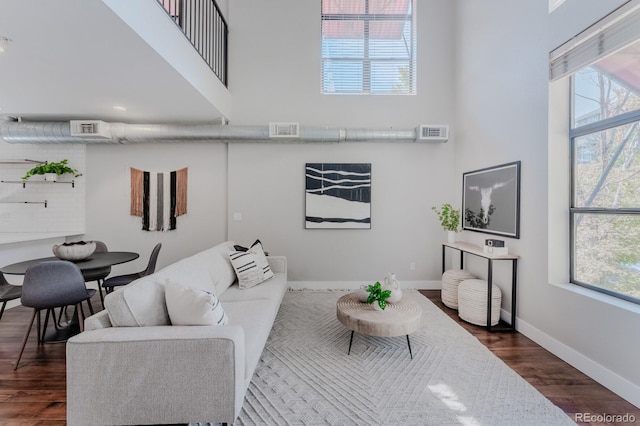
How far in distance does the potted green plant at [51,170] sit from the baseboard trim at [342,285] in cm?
385

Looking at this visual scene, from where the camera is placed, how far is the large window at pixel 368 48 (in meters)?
4.48

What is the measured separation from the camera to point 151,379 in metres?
1.50

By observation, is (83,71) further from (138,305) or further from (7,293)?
(138,305)

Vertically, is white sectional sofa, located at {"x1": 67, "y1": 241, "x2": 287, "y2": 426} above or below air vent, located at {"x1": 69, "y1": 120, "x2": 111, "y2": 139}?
below

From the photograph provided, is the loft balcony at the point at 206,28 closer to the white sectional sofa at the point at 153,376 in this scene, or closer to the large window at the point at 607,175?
the white sectional sofa at the point at 153,376

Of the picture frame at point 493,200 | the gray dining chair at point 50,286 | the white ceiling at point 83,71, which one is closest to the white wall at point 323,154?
the picture frame at point 493,200

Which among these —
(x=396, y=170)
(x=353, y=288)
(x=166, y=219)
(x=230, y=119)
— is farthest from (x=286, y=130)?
(x=353, y=288)

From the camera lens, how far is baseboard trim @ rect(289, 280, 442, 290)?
4.41 m

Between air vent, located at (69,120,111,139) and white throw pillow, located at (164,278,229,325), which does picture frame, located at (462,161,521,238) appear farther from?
air vent, located at (69,120,111,139)

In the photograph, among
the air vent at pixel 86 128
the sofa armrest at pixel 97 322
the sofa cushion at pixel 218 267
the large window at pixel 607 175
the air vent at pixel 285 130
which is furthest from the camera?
the air vent at pixel 285 130

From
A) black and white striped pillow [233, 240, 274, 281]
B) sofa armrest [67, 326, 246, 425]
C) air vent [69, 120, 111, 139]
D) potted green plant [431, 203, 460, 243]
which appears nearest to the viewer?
sofa armrest [67, 326, 246, 425]

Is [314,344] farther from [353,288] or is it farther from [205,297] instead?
[353,288]

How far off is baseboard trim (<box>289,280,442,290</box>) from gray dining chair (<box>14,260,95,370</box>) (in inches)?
105

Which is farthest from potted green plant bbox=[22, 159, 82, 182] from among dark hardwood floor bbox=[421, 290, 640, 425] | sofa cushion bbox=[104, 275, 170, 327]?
dark hardwood floor bbox=[421, 290, 640, 425]
